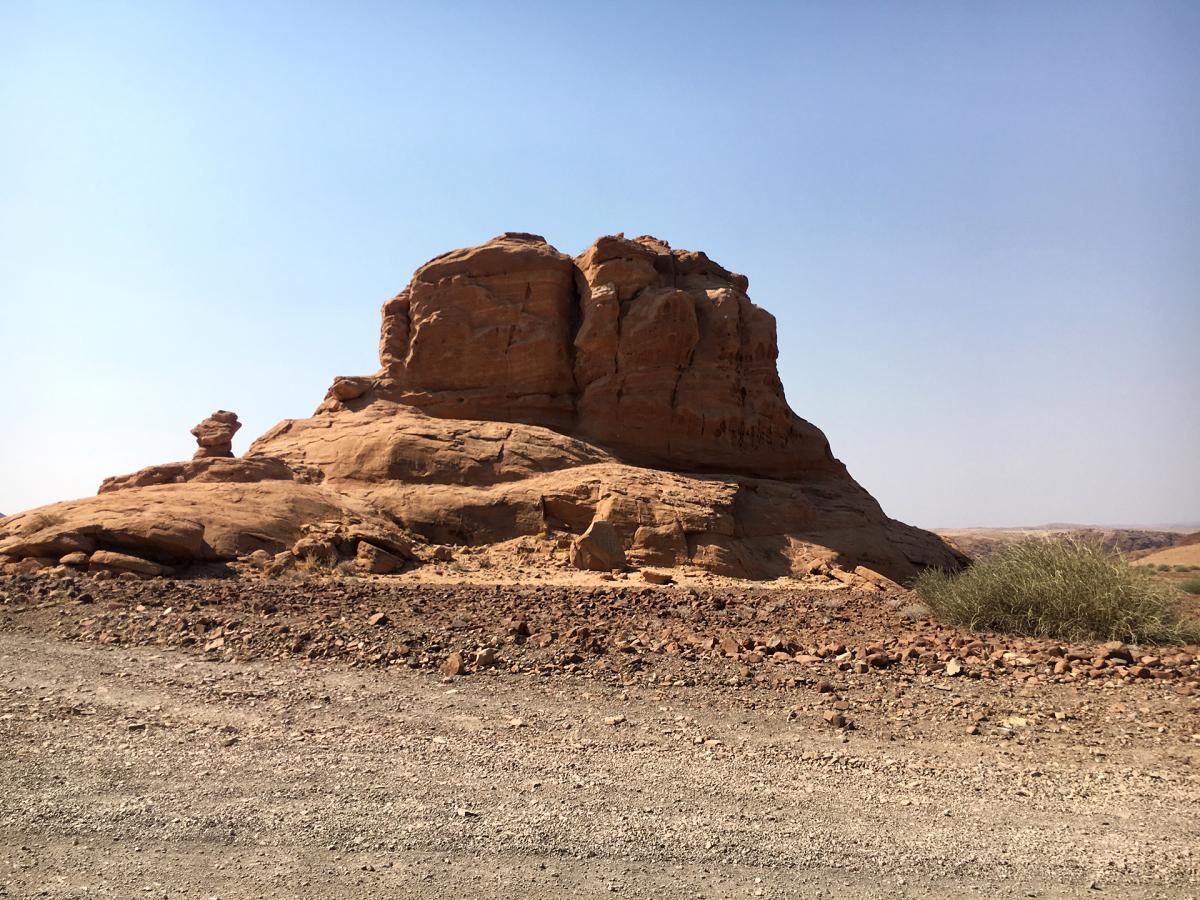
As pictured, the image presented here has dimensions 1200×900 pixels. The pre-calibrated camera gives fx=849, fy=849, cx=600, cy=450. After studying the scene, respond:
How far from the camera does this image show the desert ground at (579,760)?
4020mm

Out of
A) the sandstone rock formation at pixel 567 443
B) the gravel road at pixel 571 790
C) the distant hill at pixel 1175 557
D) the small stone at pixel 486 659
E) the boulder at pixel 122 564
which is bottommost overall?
the distant hill at pixel 1175 557

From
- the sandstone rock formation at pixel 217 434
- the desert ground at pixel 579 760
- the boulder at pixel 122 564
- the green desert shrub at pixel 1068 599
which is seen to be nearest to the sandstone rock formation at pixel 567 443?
the sandstone rock formation at pixel 217 434

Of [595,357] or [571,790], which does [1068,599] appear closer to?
[571,790]

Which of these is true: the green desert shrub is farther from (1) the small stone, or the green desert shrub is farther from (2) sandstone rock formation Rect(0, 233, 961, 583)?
(2) sandstone rock formation Rect(0, 233, 961, 583)

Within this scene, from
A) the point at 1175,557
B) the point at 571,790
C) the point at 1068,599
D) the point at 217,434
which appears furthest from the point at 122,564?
the point at 1175,557

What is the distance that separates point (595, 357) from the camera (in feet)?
79.8

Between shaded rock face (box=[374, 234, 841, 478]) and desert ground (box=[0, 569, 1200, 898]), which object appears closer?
desert ground (box=[0, 569, 1200, 898])

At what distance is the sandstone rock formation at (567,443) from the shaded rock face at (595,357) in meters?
0.06

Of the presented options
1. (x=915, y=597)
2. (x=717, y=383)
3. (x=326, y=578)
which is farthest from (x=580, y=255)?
(x=915, y=597)

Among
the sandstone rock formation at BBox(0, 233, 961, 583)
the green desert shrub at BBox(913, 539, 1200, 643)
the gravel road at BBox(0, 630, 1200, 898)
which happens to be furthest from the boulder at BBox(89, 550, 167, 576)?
the green desert shrub at BBox(913, 539, 1200, 643)

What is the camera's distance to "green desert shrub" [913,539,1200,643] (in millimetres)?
9227

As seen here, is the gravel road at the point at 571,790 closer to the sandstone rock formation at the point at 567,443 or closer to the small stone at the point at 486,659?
the small stone at the point at 486,659

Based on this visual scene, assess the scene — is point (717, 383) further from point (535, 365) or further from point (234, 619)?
point (234, 619)

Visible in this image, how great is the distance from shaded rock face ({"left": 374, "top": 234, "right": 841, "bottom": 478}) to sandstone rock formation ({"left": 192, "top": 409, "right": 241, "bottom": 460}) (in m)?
4.27
